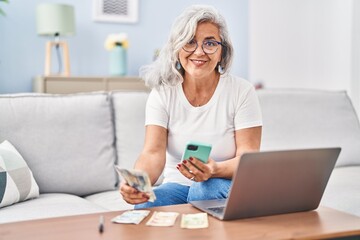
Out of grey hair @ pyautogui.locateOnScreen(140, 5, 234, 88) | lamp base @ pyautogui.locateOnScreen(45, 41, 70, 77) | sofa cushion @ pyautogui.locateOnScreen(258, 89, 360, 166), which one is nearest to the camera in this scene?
grey hair @ pyautogui.locateOnScreen(140, 5, 234, 88)

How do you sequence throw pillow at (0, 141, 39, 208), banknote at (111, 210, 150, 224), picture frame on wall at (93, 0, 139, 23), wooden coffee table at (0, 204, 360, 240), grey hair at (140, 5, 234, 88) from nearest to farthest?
wooden coffee table at (0, 204, 360, 240) < banknote at (111, 210, 150, 224) < grey hair at (140, 5, 234, 88) < throw pillow at (0, 141, 39, 208) < picture frame on wall at (93, 0, 139, 23)

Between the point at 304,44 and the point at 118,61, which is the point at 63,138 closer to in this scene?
the point at 118,61

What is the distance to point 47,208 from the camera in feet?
6.56

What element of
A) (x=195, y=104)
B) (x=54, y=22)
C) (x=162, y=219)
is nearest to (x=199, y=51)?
(x=195, y=104)

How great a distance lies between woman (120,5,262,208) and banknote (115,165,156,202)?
34 cm

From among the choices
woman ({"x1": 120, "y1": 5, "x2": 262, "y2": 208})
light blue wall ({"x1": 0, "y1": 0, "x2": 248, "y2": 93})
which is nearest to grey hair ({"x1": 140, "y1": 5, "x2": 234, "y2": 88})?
woman ({"x1": 120, "y1": 5, "x2": 262, "y2": 208})

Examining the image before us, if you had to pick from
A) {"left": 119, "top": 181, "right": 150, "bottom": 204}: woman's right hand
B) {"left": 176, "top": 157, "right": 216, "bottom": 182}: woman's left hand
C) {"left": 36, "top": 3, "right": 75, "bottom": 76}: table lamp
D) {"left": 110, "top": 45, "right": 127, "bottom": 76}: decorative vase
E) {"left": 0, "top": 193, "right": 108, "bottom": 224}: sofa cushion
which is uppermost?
{"left": 36, "top": 3, "right": 75, "bottom": 76}: table lamp

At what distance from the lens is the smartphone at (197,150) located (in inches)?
57.0

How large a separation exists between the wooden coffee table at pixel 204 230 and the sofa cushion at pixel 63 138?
958 millimetres

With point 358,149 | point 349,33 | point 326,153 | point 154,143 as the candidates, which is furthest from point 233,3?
point 326,153

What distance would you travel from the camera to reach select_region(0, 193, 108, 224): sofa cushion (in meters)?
1.89

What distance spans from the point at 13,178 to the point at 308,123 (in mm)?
1529

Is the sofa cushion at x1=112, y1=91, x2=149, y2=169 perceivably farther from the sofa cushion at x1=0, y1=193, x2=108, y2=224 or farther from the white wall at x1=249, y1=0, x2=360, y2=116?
the white wall at x1=249, y1=0, x2=360, y2=116

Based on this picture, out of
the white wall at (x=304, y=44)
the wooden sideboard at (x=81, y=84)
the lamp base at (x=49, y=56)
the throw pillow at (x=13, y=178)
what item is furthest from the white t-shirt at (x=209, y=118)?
the lamp base at (x=49, y=56)
